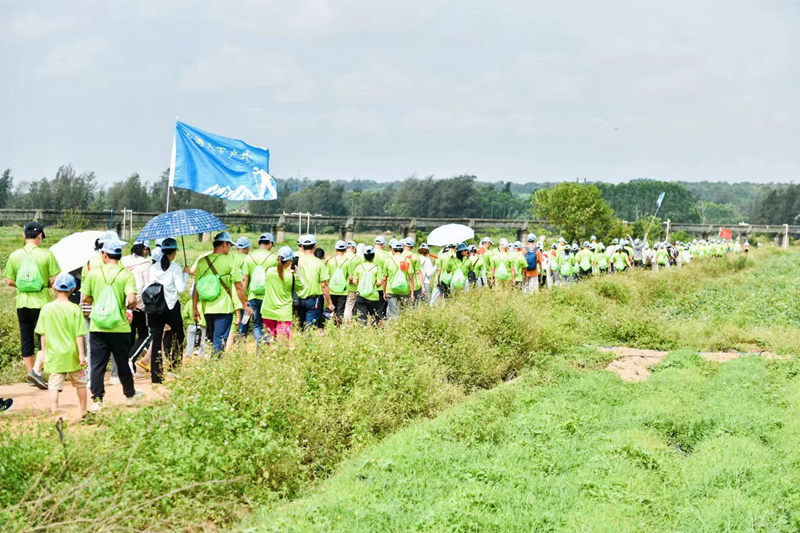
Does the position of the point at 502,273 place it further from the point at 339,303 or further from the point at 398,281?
the point at 339,303

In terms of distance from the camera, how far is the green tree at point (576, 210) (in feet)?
138

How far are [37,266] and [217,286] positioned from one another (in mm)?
2021

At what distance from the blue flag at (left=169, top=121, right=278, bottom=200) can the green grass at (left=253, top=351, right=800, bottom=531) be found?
193 inches

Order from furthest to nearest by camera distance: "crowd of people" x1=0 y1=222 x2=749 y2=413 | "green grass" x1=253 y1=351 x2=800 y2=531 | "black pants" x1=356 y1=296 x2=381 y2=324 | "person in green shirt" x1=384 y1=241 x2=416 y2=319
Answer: "person in green shirt" x1=384 y1=241 x2=416 y2=319 → "black pants" x1=356 y1=296 x2=381 y2=324 → "crowd of people" x1=0 y1=222 x2=749 y2=413 → "green grass" x1=253 y1=351 x2=800 y2=531

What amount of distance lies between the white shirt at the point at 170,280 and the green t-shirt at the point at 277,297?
3.60 ft

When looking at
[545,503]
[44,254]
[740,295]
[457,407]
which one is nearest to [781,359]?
[457,407]

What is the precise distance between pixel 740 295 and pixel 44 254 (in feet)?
69.4

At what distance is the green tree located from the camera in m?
42.1

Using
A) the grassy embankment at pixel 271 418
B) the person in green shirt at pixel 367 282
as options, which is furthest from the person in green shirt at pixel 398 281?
the grassy embankment at pixel 271 418

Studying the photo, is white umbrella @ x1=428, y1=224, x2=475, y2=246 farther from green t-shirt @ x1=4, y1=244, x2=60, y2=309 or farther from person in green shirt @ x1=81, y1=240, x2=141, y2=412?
person in green shirt @ x1=81, y1=240, x2=141, y2=412

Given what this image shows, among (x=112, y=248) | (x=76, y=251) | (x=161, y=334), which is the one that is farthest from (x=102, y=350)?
(x=76, y=251)

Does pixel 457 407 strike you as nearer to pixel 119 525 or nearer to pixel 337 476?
pixel 337 476

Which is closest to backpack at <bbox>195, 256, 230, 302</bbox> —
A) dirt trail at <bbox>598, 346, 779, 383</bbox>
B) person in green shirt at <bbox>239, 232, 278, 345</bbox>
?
person in green shirt at <bbox>239, 232, 278, 345</bbox>

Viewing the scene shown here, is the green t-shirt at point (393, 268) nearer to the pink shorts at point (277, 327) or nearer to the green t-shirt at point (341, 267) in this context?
the green t-shirt at point (341, 267)
